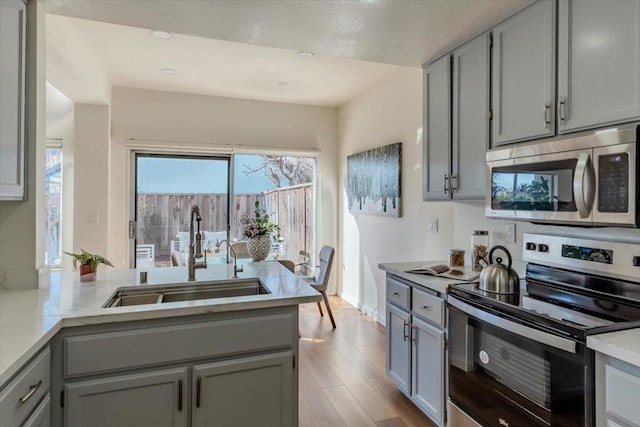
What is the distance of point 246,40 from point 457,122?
1.48 metres

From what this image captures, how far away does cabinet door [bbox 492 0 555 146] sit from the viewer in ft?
5.93

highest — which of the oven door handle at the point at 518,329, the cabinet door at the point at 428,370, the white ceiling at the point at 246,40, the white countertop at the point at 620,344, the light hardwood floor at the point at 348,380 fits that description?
the white ceiling at the point at 246,40

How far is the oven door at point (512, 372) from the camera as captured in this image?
135cm

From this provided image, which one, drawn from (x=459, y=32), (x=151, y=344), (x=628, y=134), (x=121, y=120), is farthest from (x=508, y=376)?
(x=121, y=120)

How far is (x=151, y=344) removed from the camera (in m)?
1.56

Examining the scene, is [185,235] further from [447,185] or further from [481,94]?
[481,94]

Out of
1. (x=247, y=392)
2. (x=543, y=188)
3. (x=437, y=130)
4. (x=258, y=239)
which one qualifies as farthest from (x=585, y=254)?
(x=258, y=239)

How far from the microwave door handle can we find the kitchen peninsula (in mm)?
1214

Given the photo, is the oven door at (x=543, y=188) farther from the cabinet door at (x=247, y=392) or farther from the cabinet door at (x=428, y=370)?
the cabinet door at (x=247, y=392)

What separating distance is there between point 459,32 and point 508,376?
1942 millimetres

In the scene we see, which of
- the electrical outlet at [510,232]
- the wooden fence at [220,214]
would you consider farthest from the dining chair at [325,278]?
the electrical outlet at [510,232]

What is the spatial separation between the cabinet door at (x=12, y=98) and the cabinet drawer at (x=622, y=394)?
250 centimetres

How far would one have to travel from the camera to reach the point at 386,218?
4047 millimetres

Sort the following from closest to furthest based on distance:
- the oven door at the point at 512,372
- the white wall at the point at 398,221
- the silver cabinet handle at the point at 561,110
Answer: the oven door at the point at 512,372, the silver cabinet handle at the point at 561,110, the white wall at the point at 398,221
